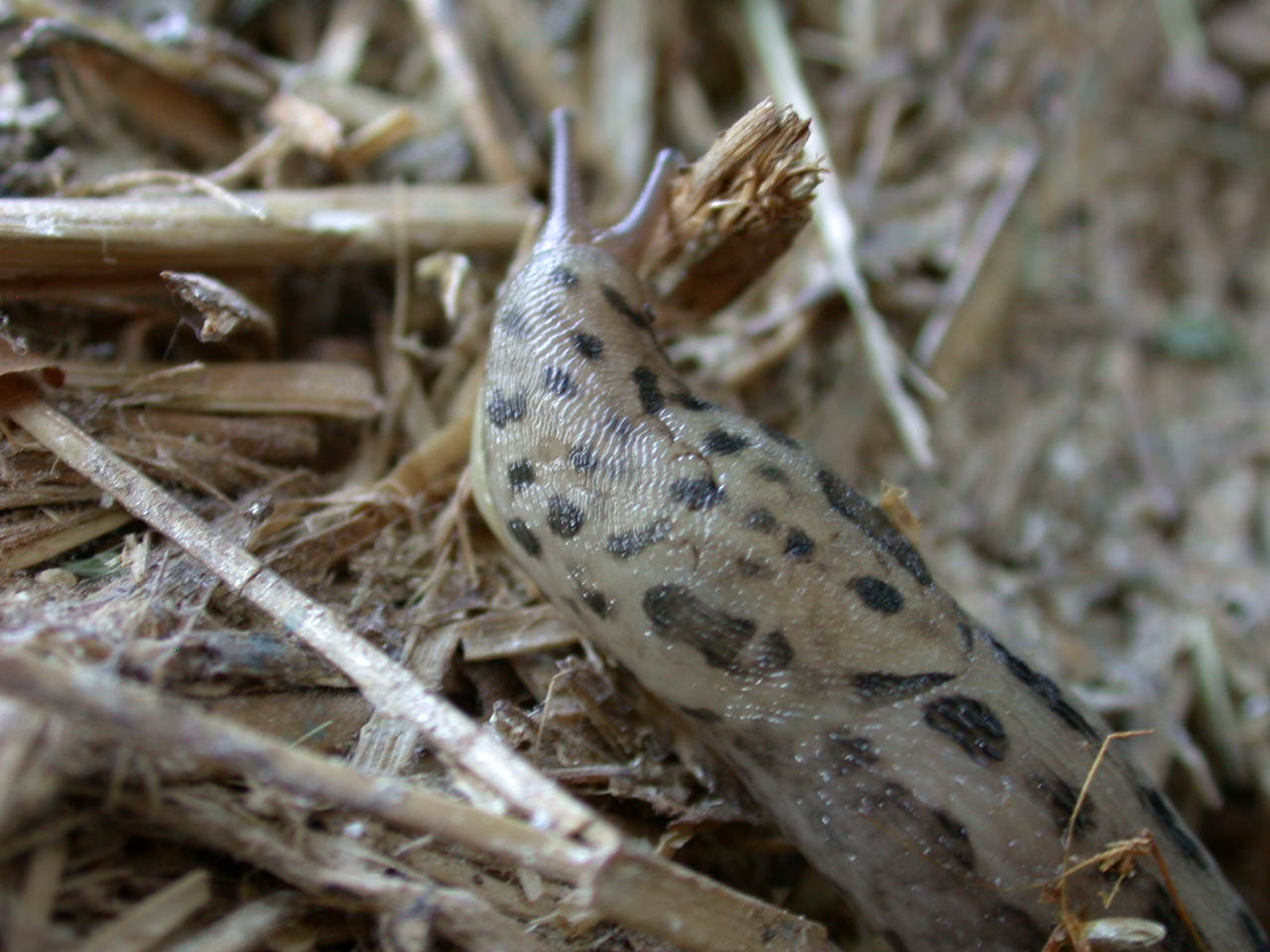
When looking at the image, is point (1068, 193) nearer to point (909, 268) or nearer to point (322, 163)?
point (909, 268)

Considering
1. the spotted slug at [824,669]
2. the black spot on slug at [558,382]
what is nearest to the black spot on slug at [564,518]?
the spotted slug at [824,669]

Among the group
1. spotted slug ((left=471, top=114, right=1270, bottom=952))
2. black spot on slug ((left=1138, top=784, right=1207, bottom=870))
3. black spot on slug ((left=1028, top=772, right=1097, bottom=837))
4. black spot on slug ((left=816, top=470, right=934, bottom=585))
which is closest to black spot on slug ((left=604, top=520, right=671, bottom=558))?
spotted slug ((left=471, top=114, right=1270, bottom=952))

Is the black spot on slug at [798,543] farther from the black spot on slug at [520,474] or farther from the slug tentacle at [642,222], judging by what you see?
the slug tentacle at [642,222]

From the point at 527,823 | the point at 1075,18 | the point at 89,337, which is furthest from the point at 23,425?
the point at 1075,18

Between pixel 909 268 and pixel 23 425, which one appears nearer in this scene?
pixel 23 425

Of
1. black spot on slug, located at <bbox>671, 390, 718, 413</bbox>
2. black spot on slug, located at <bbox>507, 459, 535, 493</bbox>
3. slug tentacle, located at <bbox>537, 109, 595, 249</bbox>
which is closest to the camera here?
black spot on slug, located at <bbox>507, 459, 535, 493</bbox>

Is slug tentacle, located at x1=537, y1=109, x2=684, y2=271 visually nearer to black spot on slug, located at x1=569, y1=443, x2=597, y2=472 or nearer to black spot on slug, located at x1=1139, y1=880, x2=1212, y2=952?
→ black spot on slug, located at x1=569, y1=443, x2=597, y2=472

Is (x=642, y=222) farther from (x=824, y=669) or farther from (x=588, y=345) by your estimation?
(x=824, y=669)
